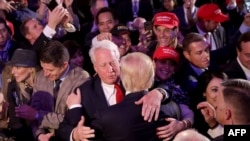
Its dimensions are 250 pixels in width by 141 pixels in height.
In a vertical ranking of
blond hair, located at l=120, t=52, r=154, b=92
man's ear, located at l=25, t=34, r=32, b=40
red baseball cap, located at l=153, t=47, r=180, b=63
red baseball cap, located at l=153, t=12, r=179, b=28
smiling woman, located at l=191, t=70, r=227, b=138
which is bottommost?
smiling woman, located at l=191, t=70, r=227, b=138

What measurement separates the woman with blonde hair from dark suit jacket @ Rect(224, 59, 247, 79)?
4.40ft

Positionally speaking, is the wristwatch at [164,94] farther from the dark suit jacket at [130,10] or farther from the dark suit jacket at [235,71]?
the dark suit jacket at [130,10]

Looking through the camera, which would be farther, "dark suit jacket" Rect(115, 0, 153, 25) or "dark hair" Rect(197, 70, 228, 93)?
"dark suit jacket" Rect(115, 0, 153, 25)

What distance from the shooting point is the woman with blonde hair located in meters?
3.32

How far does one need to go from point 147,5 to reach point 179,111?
119 inches

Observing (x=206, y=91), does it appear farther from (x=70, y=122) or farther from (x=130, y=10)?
(x=130, y=10)

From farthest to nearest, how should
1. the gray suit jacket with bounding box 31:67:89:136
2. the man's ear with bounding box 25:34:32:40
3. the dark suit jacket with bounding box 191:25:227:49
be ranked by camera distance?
the dark suit jacket with bounding box 191:25:227:49
the man's ear with bounding box 25:34:32:40
the gray suit jacket with bounding box 31:67:89:136

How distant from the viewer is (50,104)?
325cm

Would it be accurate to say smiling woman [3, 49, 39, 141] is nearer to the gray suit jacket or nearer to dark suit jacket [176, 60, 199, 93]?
A: the gray suit jacket

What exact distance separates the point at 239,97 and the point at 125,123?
577mm

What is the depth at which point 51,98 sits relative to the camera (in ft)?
10.6

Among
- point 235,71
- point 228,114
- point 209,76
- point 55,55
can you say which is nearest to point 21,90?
point 55,55

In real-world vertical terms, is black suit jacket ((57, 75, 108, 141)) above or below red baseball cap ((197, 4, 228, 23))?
below

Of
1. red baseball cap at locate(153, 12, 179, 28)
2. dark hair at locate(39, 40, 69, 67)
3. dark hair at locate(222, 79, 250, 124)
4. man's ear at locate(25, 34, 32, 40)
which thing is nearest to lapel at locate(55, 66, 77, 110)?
dark hair at locate(39, 40, 69, 67)
